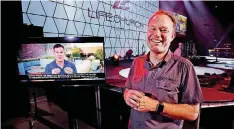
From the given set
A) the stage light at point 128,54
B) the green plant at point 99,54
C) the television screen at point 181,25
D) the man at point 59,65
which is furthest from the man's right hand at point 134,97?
the television screen at point 181,25

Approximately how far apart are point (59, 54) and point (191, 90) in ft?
6.03

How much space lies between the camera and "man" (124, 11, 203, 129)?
A: 3.80 feet

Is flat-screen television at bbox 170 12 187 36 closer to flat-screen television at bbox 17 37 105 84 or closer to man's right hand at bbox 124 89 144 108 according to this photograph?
flat-screen television at bbox 17 37 105 84

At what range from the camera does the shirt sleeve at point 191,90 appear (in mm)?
1159

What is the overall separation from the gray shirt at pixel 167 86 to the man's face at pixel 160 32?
9cm

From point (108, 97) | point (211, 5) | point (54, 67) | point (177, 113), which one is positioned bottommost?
point (108, 97)

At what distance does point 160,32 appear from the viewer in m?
1.26

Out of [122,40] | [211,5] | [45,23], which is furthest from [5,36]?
[211,5]

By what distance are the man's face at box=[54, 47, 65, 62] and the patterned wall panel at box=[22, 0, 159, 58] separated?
203cm

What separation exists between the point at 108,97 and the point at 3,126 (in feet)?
4.78

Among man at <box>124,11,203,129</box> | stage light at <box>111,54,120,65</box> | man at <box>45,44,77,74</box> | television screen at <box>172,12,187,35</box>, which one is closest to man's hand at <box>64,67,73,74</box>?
man at <box>45,44,77,74</box>

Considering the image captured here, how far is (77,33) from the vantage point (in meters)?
5.52

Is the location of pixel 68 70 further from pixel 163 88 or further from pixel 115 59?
pixel 115 59

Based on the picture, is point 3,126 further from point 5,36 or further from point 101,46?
point 101,46
